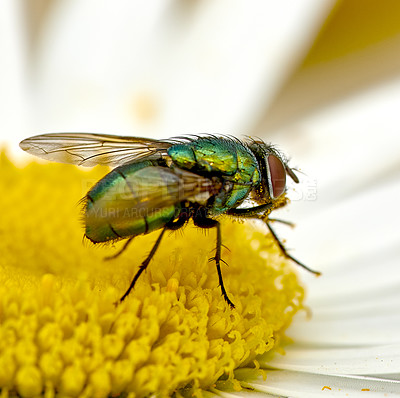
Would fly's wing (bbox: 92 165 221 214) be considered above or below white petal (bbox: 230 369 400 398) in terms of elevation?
above

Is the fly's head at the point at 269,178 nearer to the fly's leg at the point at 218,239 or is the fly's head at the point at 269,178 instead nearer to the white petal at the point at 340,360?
the fly's leg at the point at 218,239

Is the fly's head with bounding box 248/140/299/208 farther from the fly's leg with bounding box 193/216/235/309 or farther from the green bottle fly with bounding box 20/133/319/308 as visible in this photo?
the fly's leg with bounding box 193/216/235/309

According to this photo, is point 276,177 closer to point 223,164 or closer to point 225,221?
point 223,164

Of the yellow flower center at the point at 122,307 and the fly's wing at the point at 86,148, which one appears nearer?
the yellow flower center at the point at 122,307

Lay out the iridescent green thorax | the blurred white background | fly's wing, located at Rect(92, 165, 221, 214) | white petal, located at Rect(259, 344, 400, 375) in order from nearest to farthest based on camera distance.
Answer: fly's wing, located at Rect(92, 165, 221, 214)
the iridescent green thorax
white petal, located at Rect(259, 344, 400, 375)
the blurred white background

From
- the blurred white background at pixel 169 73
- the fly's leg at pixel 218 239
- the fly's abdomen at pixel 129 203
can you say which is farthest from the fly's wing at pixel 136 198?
the blurred white background at pixel 169 73

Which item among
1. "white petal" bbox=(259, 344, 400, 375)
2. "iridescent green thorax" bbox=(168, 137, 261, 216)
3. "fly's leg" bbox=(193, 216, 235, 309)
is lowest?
"white petal" bbox=(259, 344, 400, 375)

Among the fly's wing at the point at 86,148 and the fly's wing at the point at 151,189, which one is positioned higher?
the fly's wing at the point at 86,148

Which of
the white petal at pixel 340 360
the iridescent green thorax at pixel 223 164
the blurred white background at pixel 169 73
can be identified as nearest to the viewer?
the iridescent green thorax at pixel 223 164

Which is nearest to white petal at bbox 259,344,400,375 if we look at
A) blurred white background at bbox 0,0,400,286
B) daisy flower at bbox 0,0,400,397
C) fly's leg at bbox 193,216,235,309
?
daisy flower at bbox 0,0,400,397
